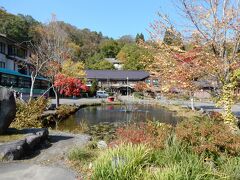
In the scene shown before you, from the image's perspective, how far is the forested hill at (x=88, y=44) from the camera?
68750 mm

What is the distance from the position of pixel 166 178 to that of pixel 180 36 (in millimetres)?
10130

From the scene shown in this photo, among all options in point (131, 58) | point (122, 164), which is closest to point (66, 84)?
point (122, 164)

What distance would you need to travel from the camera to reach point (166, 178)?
6.41 metres

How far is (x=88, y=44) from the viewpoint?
105562mm

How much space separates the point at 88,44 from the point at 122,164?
329ft

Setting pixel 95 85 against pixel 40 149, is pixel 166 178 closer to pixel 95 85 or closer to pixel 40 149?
pixel 40 149

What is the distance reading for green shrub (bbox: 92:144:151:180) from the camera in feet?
23.3

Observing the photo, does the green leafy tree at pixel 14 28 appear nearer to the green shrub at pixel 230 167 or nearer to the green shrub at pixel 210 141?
the green shrub at pixel 210 141


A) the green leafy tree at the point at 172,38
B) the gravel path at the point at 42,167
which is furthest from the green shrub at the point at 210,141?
the green leafy tree at the point at 172,38

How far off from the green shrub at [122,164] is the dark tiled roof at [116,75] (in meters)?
78.8

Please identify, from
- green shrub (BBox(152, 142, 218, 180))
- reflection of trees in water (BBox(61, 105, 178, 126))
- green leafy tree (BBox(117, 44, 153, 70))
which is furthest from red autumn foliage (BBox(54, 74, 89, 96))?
green leafy tree (BBox(117, 44, 153, 70))

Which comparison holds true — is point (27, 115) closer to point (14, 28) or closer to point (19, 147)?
point (19, 147)

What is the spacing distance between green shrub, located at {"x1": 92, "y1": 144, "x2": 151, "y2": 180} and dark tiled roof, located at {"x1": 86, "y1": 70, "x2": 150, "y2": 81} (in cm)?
7884

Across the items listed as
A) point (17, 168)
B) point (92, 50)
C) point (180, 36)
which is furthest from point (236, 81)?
point (92, 50)
